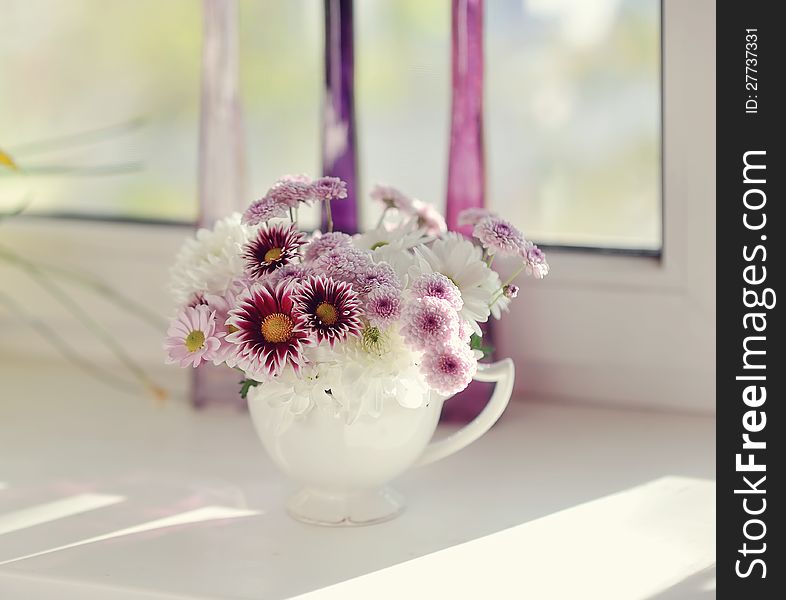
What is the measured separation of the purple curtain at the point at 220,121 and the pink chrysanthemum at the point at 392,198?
27 cm

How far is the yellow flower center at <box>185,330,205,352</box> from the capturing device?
32.7 inches

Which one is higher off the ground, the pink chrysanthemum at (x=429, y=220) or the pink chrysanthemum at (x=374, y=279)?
the pink chrysanthemum at (x=429, y=220)

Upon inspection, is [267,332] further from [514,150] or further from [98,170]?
[98,170]

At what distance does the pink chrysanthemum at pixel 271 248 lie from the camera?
2.78ft

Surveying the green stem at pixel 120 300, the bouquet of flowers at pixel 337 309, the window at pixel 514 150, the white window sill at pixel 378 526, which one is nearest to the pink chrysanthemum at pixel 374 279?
the bouquet of flowers at pixel 337 309

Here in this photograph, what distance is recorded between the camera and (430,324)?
79cm

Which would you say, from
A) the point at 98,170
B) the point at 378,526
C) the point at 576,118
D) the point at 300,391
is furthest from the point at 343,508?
the point at 98,170

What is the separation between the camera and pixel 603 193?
3.90ft

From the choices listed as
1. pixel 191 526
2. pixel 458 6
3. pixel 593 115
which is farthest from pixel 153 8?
pixel 191 526

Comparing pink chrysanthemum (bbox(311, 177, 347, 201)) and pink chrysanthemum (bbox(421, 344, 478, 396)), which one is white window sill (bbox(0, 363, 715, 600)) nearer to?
pink chrysanthemum (bbox(421, 344, 478, 396))

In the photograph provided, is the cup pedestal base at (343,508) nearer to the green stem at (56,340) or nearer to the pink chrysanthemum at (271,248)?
the pink chrysanthemum at (271,248)

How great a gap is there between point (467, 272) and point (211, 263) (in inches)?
7.8

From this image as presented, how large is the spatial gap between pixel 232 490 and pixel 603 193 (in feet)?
1.62
